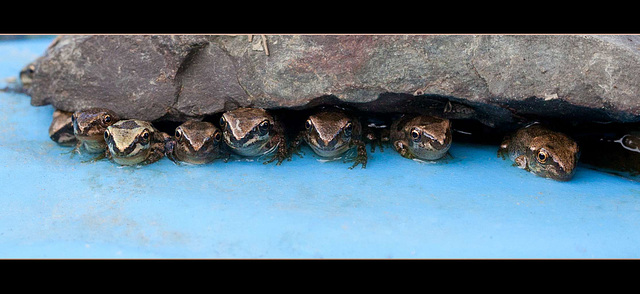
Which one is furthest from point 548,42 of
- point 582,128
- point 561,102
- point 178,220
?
point 178,220

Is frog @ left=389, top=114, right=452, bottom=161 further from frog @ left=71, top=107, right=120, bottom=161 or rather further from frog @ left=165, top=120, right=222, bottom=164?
frog @ left=71, top=107, right=120, bottom=161

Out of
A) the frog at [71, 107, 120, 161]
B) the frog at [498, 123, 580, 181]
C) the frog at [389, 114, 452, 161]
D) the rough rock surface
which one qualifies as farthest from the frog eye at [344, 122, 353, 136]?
the frog at [71, 107, 120, 161]

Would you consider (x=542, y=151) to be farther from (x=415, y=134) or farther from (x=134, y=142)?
(x=134, y=142)

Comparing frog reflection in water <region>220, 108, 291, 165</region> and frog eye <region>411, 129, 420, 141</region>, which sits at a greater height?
frog eye <region>411, 129, 420, 141</region>

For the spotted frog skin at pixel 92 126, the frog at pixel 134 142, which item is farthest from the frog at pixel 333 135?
the spotted frog skin at pixel 92 126

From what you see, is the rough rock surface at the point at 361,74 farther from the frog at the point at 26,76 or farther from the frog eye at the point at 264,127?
the frog at the point at 26,76
